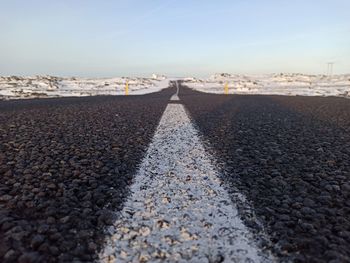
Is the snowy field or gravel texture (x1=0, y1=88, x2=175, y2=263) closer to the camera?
gravel texture (x1=0, y1=88, x2=175, y2=263)

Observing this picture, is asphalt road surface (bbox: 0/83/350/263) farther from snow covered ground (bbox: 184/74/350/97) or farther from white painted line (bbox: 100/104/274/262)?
snow covered ground (bbox: 184/74/350/97)

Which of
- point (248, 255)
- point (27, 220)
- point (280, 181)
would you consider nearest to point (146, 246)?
point (248, 255)

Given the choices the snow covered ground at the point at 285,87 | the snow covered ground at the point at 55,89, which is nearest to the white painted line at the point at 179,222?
the snow covered ground at the point at 55,89

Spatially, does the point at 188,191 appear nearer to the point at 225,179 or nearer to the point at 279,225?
the point at 225,179

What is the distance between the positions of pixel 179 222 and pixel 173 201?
43 centimetres

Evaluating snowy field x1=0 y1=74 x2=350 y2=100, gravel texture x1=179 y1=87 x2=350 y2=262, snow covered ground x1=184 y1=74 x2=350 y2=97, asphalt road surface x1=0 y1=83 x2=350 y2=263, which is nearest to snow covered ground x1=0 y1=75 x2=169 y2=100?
snowy field x1=0 y1=74 x2=350 y2=100

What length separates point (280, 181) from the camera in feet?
10.8

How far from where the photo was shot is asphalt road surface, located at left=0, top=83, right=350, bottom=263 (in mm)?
1967

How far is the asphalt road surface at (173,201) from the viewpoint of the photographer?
6.45ft

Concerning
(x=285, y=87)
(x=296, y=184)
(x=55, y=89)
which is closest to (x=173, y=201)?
(x=296, y=184)

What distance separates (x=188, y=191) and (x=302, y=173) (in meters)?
1.63

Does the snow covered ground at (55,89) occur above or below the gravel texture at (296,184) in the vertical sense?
below

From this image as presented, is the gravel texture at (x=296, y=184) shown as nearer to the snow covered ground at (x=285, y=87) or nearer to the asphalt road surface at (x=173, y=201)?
the asphalt road surface at (x=173, y=201)

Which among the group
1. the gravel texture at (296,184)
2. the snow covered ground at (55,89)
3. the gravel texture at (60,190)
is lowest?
the snow covered ground at (55,89)
